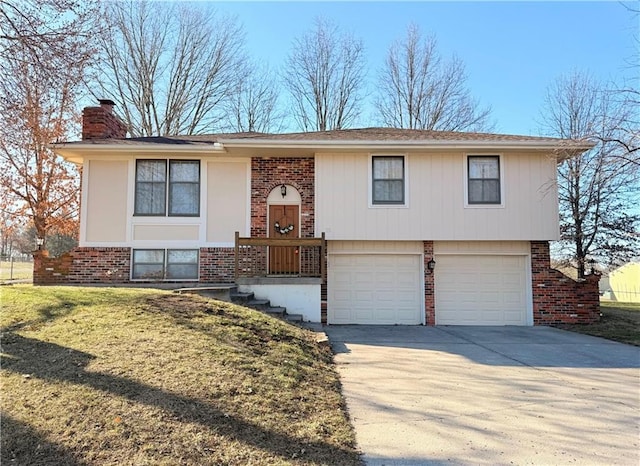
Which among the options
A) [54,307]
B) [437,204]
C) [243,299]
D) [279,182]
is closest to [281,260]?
[243,299]

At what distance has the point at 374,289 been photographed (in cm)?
1121

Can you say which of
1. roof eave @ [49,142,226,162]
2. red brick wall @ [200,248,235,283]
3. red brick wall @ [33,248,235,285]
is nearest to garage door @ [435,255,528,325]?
red brick wall @ [200,248,235,283]

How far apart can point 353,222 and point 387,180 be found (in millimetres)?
1445

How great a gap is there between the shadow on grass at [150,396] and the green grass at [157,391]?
1 centimetres

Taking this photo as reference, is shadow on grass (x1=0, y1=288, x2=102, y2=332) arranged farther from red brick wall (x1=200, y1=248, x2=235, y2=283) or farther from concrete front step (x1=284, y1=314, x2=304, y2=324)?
concrete front step (x1=284, y1=314, x2=304, y2=324)

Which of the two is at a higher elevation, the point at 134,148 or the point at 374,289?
the point at 134,148

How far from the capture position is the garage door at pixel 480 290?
11164mm

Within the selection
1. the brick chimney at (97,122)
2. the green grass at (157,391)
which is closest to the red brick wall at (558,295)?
the green grass at (157,391)

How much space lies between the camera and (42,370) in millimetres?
4434

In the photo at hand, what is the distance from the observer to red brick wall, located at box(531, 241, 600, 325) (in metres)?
10.9

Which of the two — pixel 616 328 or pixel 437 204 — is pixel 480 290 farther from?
pixel 616 328

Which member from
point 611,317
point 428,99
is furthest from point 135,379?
point 428,99

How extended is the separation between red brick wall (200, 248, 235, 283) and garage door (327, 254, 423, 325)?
101 inches

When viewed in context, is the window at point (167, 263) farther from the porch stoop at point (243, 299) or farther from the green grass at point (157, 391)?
the green grass at point (157, 391)
